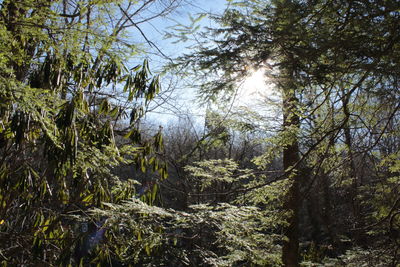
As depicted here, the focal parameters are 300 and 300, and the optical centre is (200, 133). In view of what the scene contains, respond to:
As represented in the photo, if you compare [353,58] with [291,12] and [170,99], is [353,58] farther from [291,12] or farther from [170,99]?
[170,99]

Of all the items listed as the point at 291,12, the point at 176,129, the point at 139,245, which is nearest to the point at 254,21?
the point at 291,12

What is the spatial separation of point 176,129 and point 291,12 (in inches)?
503

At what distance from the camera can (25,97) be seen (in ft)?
5.90

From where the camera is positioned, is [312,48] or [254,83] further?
[254,83]

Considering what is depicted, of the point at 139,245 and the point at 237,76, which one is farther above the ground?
the point at 237,76

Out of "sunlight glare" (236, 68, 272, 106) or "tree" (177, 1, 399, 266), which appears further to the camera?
"sunlight glare" (236, 68, 272, 106)

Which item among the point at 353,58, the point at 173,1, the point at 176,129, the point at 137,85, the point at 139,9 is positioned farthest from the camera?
the point at 176,129

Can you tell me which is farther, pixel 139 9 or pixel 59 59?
pixel 139 9

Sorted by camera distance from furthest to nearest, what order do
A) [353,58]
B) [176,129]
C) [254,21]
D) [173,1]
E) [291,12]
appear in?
1. [176,129]
2. [173,1]
3. [254,21]
4. [353,58]
5. [291,12]

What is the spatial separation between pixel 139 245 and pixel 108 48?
185cm

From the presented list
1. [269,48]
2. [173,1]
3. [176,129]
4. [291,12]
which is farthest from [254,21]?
[176,129]

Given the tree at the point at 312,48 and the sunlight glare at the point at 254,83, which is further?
the sunlight glare at the point at 254,83

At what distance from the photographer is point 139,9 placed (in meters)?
5.18

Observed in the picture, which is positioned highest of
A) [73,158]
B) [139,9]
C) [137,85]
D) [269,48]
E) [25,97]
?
[139,9]
